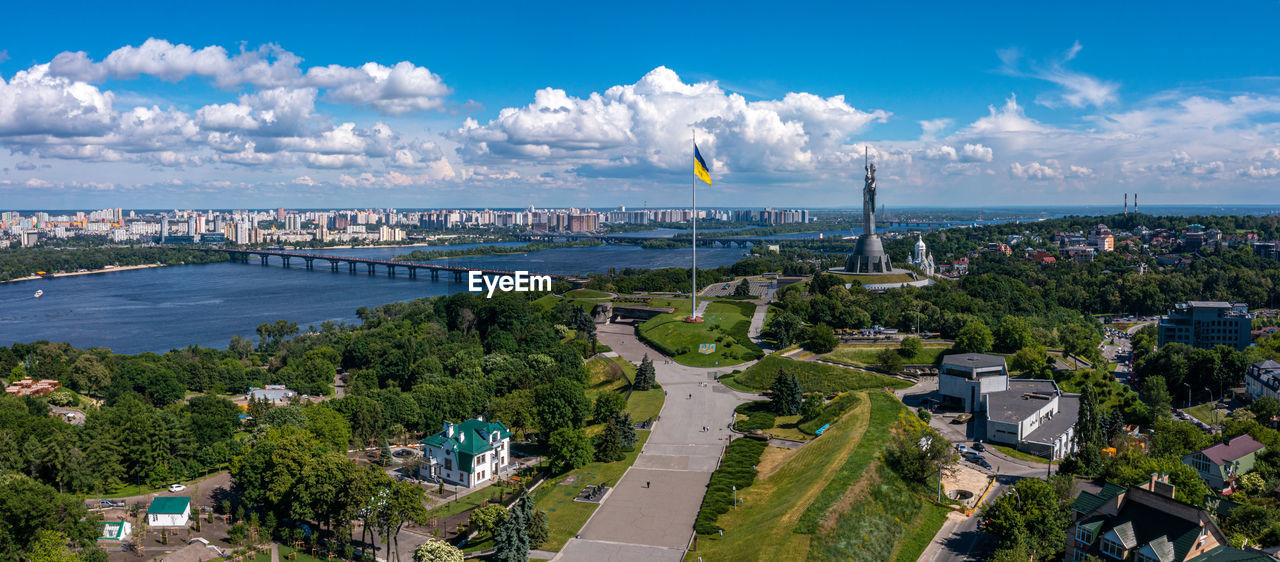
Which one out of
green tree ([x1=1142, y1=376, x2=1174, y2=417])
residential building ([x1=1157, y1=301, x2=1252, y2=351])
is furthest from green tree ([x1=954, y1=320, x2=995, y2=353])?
residential building ([x1=1157, y1=301, x2=1252, y2=351])

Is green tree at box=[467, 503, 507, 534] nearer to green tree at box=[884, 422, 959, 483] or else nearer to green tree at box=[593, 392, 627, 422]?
green tree at box=[593, 392, 627, 422]

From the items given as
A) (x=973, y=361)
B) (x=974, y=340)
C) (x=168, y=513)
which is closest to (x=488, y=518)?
(x=168, y=513)

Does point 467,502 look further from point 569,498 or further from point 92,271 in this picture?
point 92,271

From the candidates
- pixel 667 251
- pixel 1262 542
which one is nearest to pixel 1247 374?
pixel 1262 542

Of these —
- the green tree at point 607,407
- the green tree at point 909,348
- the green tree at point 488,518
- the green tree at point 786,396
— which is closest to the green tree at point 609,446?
the green tree at point 607,407

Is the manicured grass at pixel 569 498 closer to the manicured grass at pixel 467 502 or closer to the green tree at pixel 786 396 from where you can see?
the manicured grass at pixel 467 502

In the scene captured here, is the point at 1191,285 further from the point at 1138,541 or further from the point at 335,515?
the point at 335,515
